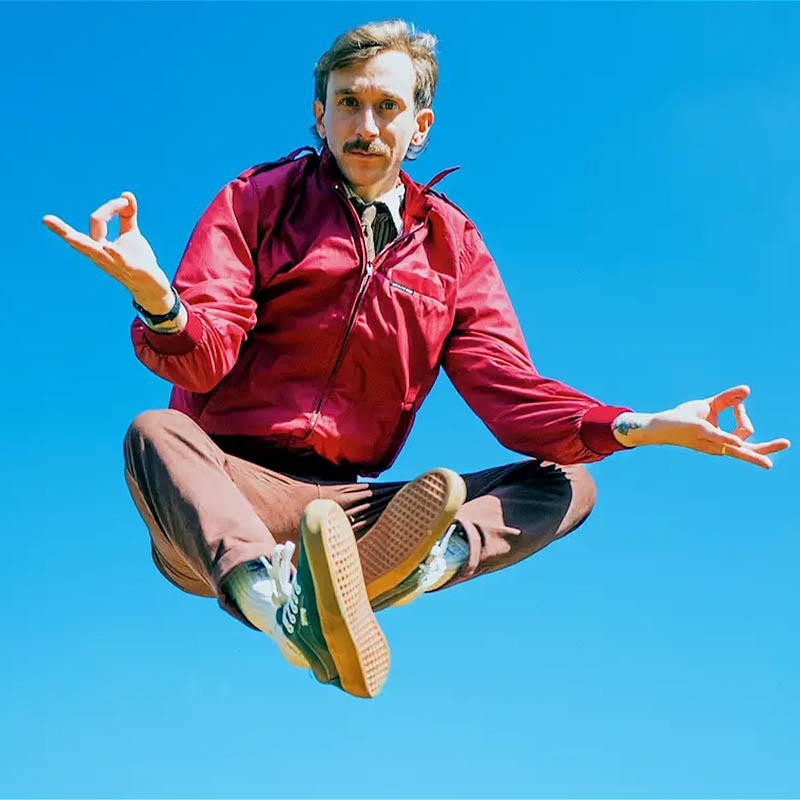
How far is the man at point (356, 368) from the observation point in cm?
595

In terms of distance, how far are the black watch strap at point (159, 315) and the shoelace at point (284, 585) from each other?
1.15 meters

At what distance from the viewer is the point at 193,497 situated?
229 inches

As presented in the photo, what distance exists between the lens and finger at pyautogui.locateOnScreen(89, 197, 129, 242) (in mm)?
5680

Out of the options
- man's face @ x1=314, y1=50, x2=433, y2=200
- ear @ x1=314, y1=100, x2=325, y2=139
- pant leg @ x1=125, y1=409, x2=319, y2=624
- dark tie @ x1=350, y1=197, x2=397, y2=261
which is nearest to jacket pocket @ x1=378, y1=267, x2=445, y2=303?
dark tie @ x1=350, y1=197, x2=397, y2=261

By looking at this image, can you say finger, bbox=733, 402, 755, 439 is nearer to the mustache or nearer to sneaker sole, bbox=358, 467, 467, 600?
sneaker sole, bbox=358, 467, 467, 600

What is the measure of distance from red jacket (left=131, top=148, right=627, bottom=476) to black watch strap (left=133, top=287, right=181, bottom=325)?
1.36 feet

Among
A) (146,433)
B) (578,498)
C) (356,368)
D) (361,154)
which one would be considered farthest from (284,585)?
(361,154)

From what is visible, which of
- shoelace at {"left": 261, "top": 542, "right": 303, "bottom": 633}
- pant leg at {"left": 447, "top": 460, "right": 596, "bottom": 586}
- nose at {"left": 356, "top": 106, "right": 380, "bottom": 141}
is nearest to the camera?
shoelace at {"left": 261, "top": 542, "right": 303, "bottom": 633}

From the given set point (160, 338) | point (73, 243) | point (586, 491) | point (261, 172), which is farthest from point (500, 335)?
point (73, 243)

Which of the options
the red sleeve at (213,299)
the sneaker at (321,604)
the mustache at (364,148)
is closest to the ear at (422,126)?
the mustache at (364,148)

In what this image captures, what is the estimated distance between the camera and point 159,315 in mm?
5938

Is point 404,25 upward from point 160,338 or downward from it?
upward

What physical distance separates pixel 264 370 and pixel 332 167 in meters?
1.11

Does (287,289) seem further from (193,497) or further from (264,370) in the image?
(193,497)
